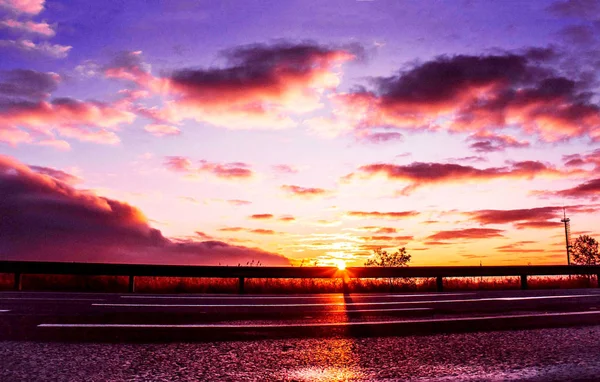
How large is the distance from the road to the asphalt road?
0.8 inches

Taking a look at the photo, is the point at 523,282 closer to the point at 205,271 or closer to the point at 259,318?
the point at 205,271

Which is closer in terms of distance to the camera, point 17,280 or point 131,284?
point 131,284

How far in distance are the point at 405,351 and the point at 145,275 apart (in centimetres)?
1402

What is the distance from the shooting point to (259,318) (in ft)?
32.3

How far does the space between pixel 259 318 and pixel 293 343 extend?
8.96ft

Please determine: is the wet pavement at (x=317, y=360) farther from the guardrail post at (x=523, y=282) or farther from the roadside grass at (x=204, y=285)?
the guardrail post at (x=523, y=282)

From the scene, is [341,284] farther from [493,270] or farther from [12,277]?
[12,277]

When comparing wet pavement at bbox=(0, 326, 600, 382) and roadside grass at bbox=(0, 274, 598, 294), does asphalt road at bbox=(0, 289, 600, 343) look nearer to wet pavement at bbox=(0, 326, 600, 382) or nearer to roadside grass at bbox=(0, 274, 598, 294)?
wet pavement at bbox=(0, 326, 600, 382)

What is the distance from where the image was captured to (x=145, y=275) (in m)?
18.8

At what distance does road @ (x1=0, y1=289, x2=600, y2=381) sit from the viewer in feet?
18.3

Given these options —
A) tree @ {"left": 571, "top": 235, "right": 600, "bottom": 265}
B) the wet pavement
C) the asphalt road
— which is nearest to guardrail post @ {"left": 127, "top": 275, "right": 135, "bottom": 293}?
the asphalt road

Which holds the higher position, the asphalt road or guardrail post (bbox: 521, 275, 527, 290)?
guardrail post (bbox: 521, 275, 527, 290)

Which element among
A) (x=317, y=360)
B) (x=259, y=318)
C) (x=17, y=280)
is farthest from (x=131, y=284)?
(x=317, y=360)

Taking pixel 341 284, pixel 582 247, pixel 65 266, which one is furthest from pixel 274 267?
pixel 582 247
